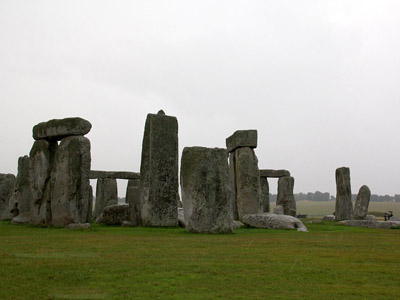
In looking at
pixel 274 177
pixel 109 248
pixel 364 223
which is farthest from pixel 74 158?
pixel 274 177

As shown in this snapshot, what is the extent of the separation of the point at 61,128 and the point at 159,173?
10.6ft

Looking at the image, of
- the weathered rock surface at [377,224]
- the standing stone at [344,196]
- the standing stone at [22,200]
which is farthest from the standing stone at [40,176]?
the standing stone at [344,196]

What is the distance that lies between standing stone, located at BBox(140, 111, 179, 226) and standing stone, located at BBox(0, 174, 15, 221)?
811cm

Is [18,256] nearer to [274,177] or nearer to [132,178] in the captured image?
[132,178]

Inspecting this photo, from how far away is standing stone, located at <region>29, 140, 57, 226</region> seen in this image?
13070mm

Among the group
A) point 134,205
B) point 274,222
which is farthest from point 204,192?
point 134,205

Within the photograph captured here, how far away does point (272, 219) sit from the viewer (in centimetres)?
1281

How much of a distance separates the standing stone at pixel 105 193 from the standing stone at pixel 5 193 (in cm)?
540

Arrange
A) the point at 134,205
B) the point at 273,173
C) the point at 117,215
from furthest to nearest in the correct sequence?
the point at 273,173 < the point at 117,215 < the point at 134,205

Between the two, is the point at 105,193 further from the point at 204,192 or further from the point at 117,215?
the point at 204,192

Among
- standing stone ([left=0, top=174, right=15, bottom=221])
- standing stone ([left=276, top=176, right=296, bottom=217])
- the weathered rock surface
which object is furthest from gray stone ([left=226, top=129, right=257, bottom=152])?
standing stone ([left=0, top=174, right=15, bottom=221])

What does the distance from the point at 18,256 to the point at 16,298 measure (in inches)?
92.3

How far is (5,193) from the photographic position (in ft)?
A: 60.3

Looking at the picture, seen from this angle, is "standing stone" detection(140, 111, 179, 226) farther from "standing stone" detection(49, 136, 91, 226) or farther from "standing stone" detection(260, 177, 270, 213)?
"standing stone" detection(260, 177, 270, 213)
